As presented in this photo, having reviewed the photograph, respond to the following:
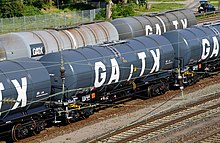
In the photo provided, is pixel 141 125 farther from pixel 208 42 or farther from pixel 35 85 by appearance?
pixel 208 42

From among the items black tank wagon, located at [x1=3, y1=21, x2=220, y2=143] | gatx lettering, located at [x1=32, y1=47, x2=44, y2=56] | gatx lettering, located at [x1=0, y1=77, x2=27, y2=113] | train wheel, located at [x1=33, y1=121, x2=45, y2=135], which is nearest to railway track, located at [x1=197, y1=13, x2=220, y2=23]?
black tank wagon, located at [x1=3, y1=21, x2=220, y2=143]

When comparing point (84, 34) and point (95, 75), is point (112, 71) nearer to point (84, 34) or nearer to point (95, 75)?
point (95, 75)

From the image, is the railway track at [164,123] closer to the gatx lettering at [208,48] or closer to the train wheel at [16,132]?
the train wheel at [16,132]

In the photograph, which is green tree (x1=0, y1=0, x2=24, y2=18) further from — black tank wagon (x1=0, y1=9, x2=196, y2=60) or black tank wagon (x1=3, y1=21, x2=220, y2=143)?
black tank wagon (x1=3, y1=21, x2=220, y2=143)

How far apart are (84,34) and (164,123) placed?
10.7 meters

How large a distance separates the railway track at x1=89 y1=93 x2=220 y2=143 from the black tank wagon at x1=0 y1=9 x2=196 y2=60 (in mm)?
8560

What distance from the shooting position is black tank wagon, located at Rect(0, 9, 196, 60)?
2969cm

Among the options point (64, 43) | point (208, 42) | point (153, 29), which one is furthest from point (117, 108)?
point (153, 29)

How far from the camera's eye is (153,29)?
3891 cm

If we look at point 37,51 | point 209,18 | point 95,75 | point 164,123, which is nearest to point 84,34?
point 37,51

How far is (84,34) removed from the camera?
3353 cm

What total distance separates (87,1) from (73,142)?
53713mm

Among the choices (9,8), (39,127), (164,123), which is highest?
(9,8)

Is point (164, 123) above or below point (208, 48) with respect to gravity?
below
